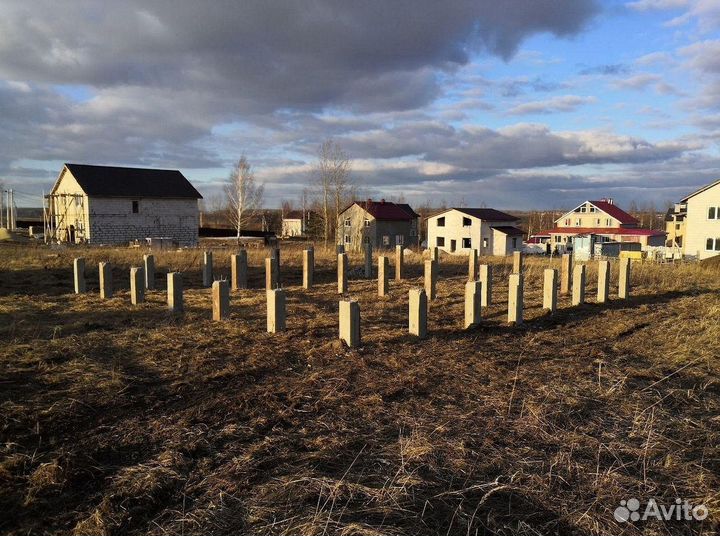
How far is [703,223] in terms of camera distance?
4956cm

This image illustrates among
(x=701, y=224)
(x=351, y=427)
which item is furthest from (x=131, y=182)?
(x=701, y=224)

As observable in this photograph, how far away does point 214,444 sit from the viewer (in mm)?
3824

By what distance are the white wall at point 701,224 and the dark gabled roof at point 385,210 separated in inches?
1101

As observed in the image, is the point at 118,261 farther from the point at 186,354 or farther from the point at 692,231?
the point at 692,231

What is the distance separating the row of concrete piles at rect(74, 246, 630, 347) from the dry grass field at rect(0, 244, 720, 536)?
1.06 ft

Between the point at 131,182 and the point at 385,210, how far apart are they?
93.3 feet

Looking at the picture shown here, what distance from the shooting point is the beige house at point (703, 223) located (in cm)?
4856

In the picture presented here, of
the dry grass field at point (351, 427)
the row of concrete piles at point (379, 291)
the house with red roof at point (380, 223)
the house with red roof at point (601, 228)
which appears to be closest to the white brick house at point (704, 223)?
the house with red roof at point (601, 228)

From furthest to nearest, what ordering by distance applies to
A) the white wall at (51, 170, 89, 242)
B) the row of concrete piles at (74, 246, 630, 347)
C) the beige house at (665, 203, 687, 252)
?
the beige house at (665, 203, 687, 252), the white wall at (51, 170, 89, 242), the row of concrete piles at (74, 246, 630, 347)

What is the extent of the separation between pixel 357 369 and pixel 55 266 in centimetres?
1416

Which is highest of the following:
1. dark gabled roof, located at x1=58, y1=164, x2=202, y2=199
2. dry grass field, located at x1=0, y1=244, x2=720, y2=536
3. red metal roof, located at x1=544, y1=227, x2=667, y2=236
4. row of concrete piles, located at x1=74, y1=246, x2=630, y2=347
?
dark gabled roof, located at x1=58, y1=164, x2=202, y2=199

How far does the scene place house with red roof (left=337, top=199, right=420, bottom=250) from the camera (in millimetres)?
56906

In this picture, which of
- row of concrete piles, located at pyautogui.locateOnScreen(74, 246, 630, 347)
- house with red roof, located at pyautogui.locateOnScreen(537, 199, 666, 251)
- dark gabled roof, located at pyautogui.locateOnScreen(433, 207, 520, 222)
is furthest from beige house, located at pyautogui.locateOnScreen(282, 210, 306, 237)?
row of concrete piles, located at pyautogui.locateOnScreen(74, 246, 630, 347)

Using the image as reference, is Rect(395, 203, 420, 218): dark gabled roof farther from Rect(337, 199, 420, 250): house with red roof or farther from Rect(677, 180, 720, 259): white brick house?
Rect(677, 180, 720, 259): white brick house
